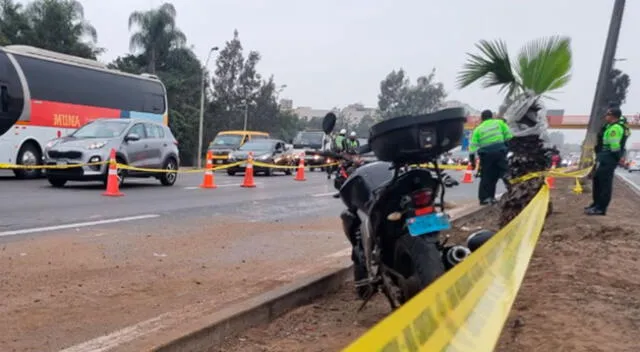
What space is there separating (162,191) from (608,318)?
11717mm

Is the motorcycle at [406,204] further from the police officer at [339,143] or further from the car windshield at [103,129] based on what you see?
the car windshield at [103,129]

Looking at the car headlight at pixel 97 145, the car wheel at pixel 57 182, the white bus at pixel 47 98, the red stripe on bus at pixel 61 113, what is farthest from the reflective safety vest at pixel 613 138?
the red stripe on bus at pixel 61 113

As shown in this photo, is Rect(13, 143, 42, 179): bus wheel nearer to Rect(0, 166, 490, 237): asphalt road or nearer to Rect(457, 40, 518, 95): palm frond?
Rect(0, 166, 490, 237): asphalt road

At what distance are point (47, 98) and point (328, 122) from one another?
17.2m

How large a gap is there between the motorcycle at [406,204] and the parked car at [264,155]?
2025cm

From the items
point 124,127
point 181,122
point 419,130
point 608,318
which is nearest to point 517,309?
point 608,318

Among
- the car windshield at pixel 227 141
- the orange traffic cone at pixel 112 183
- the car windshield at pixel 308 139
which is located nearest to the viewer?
the orange traffic cone at pixel 112 183

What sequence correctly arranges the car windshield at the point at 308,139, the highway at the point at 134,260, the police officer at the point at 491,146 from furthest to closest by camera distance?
the car windshield at the point at 308,139
the police officer at the point at 491,146
the highway at the point at 134,260

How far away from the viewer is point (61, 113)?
2014 cm

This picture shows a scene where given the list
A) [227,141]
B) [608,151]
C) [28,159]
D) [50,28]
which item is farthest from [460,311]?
[50,28]

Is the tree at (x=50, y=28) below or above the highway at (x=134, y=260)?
above

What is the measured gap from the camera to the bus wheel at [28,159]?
18156mm

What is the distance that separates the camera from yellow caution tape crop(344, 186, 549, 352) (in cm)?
176

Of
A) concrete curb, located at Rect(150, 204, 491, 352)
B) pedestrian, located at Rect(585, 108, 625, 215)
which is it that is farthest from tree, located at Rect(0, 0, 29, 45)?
concrete curb, located at Rect(150, 204, 491, 352)
